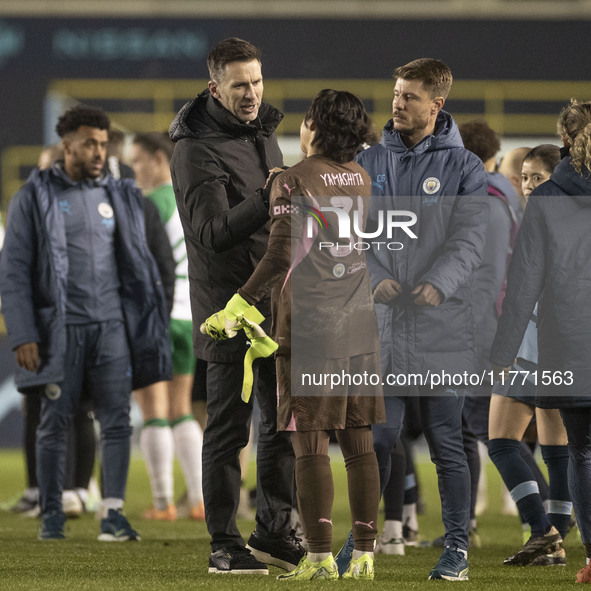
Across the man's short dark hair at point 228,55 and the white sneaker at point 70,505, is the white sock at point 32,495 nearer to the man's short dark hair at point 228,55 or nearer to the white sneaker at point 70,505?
the white sneaker at point 70,505

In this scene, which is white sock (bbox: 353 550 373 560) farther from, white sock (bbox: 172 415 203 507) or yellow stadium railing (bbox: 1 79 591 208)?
yellow stadium railing (bbox: 1 79 591 208)

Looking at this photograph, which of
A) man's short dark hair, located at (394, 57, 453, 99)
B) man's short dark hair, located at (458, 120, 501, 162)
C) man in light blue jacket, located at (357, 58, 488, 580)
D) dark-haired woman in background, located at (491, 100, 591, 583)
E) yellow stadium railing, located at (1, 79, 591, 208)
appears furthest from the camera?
yellow stadium railing, located at (1, 79, 591, 208)

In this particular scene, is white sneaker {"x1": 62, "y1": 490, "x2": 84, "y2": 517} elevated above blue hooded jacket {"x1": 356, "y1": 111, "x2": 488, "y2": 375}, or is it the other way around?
blue hooded jacket {"x1": 356, "y1": 111, "x2": 488, "y2": 375}

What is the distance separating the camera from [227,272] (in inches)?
150

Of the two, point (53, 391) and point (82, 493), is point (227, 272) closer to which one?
point (53, 391)

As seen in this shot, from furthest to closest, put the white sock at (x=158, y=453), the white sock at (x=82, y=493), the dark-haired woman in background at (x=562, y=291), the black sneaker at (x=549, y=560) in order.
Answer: the white sock at (x=82, y=493), the white sock at (x=158, y=453), the black sneaker at (x=549, y=560), the dark-haired woman in background at (x=562, y=291)

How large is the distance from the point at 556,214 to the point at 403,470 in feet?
4.66

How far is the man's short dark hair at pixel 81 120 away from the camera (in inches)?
202

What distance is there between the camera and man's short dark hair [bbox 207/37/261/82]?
3.77 meters

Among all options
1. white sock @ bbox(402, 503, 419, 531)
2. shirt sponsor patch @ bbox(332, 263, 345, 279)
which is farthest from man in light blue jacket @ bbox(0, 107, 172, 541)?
shirt sponsor patch @ bbox(332, 263, 345, 279)

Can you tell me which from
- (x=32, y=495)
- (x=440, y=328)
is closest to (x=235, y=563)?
(x=440, y=328)

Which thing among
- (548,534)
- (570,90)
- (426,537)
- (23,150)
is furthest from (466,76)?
(548,534)

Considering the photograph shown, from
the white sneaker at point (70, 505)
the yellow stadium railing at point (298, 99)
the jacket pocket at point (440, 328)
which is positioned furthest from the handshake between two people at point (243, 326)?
the yellow stadium railing at point (298, 99)

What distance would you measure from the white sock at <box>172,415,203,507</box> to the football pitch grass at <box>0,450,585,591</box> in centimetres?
16
